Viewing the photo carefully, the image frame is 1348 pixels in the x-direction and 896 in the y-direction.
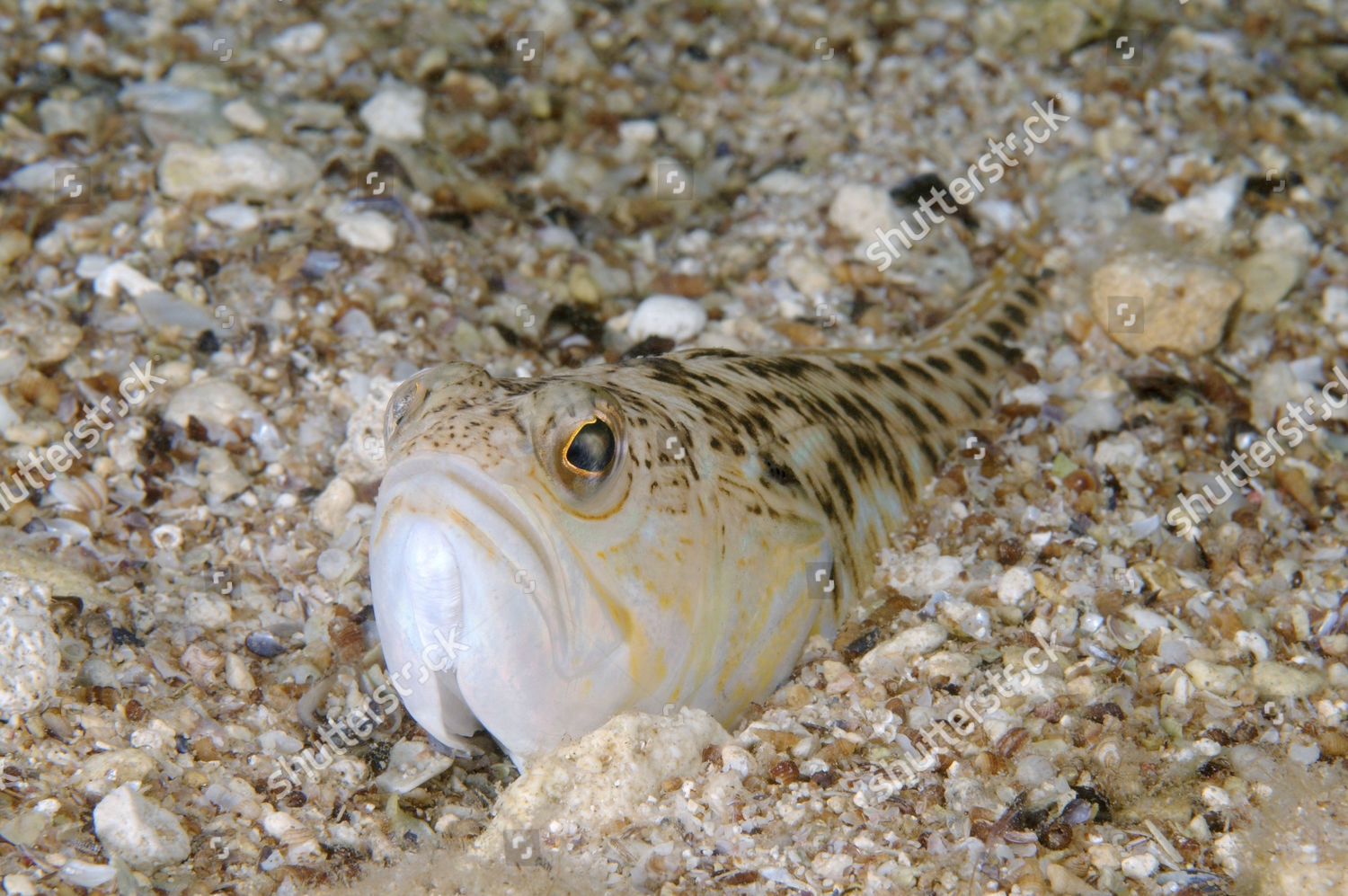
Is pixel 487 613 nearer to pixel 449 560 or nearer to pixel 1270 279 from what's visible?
pixel 449 560

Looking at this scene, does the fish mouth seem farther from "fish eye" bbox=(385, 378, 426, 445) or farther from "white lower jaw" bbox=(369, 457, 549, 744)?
"fish eye" bbox=(385, 378, 426, 445)

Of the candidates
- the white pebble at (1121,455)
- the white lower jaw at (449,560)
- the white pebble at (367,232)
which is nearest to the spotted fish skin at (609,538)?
the white lower jaw at (449,560)

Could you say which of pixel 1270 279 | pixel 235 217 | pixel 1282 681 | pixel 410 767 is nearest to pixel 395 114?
pixel 235 217

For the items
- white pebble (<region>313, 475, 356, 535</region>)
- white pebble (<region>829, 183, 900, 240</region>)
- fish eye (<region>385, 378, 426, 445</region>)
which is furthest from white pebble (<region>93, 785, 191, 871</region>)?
white pebble (<region>829, 183, 900, 240</region>)

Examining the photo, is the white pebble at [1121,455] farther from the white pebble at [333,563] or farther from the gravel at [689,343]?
Answer: the white pebble at [333,563]

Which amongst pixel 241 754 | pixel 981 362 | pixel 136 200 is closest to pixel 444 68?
pixel 136 200

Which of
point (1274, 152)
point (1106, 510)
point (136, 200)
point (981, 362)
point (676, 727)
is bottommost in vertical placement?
point (676, 727)

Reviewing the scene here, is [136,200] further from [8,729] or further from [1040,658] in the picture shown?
[1040,658]

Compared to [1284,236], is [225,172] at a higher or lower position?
lower
